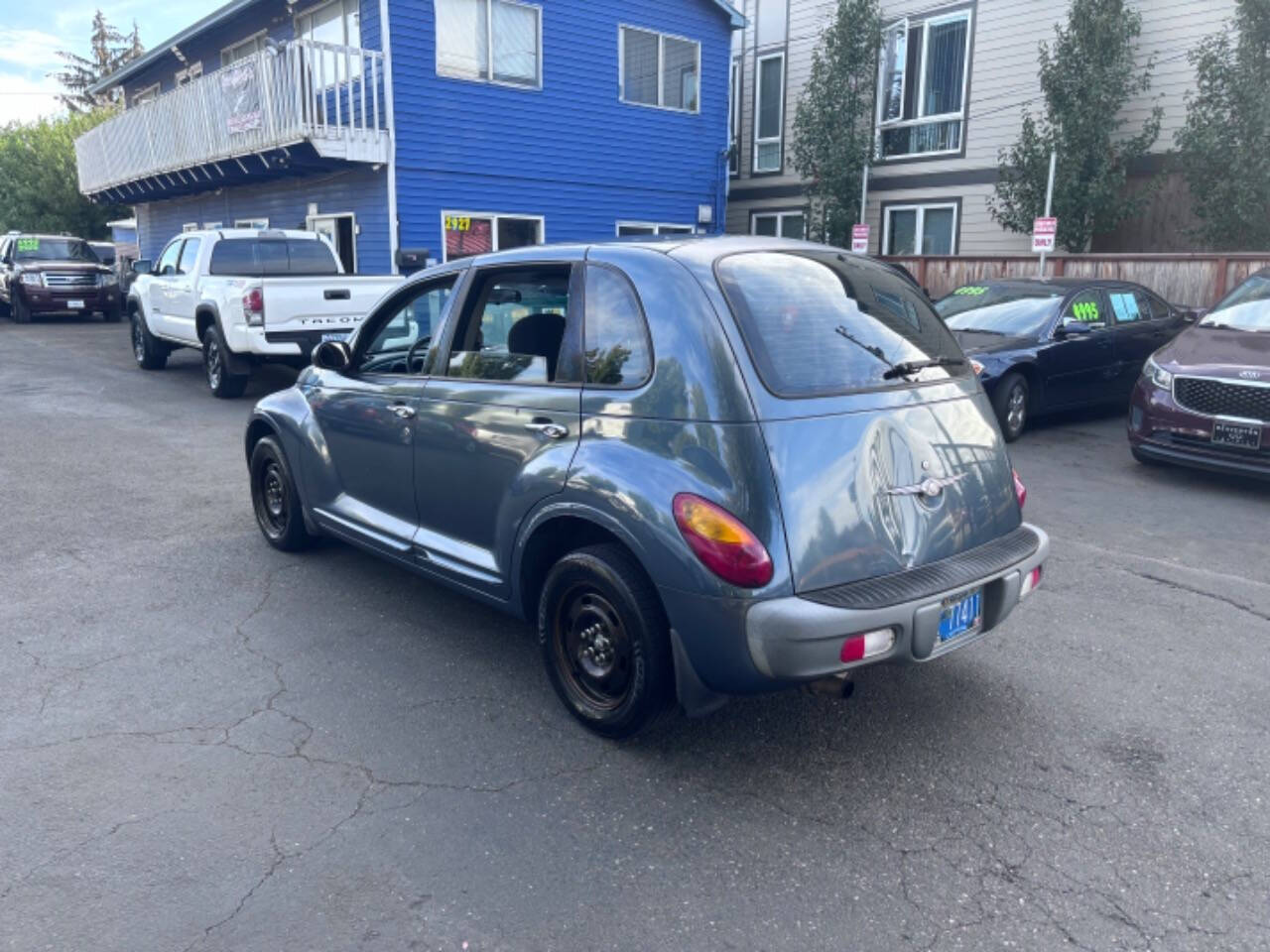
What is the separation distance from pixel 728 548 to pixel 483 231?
48.3ft

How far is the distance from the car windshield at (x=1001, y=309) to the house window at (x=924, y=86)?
340 inches

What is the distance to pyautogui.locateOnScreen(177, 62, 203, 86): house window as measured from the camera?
69.1 feet

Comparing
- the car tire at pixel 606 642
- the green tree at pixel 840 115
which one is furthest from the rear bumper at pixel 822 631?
the green tree at pixel 840 115

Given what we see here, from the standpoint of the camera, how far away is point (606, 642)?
354 cm

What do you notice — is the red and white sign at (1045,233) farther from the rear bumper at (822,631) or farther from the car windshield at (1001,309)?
the rear bumper at (822,631)

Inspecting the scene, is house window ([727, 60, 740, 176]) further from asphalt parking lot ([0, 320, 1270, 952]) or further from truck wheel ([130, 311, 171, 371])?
asphalt parking lot ([0, 320, 1270, 952])

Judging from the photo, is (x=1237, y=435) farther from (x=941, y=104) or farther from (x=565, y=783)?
(x=941, y=104)

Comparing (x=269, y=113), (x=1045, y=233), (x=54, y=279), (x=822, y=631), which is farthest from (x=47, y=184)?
(x=822, y=631)

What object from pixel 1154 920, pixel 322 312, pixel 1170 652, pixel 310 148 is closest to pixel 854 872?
pixel 1154 920

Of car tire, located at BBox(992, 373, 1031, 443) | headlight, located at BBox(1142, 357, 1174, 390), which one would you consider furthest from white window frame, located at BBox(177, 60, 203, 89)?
headlight, located at BBox(1142, 357, 1174, 390)

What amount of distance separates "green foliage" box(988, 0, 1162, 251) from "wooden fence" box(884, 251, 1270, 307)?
1.21 m

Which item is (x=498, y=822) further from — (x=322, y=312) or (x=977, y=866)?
(x=322, y=312)

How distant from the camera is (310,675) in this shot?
163 inches

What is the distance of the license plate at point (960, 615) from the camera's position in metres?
3.30
